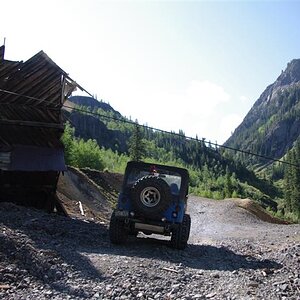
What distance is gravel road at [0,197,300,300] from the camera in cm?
716

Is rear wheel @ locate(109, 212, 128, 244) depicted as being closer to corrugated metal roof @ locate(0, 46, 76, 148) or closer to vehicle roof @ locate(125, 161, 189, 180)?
vehicle roof @ locate(125, 161, 189, 180)

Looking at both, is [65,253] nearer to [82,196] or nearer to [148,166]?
[148,166]

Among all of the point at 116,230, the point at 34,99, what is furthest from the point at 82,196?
the point at 116,230

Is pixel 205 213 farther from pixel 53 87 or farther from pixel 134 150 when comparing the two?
pixel 134 150

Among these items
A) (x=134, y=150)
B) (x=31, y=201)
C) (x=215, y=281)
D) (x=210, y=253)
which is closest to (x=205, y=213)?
(x=31, y=201)

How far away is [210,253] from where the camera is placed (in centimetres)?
1225

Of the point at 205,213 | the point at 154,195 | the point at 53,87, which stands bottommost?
the point at 205,213

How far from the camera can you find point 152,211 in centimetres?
1167

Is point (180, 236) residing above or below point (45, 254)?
above

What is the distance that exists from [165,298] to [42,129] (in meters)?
12.6

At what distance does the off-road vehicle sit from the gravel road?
46cm

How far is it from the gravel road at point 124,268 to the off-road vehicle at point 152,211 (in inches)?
18.1

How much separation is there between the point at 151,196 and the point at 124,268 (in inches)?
134

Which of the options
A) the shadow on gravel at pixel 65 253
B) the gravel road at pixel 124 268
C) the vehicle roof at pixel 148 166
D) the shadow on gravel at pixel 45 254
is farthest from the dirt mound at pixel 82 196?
the gravel road at pixel 124 268
